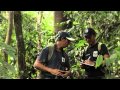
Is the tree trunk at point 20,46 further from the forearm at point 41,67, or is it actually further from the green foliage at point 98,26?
the forearm at point 41,67

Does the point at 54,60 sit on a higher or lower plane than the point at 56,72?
higher

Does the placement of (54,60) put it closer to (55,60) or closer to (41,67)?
(55,60)

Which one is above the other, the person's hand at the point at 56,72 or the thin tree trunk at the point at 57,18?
the thin tree trunk at the point at 57,18

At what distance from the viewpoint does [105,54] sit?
3.88m

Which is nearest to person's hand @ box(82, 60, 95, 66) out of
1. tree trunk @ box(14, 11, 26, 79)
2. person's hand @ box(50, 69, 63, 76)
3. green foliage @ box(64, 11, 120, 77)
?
green foliage @ box(64, 11, 120, 77)

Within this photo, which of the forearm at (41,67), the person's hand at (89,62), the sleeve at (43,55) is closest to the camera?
the forearm at (41,67)

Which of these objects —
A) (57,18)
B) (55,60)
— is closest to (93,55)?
(55,60)

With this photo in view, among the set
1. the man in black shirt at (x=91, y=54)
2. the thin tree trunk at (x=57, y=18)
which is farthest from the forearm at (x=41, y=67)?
the thin tree trunk at (x=57, y=18)

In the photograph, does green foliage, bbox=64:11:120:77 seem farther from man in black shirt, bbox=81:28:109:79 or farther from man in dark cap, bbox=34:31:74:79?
man in dark cap, bbox=34:31:74:79

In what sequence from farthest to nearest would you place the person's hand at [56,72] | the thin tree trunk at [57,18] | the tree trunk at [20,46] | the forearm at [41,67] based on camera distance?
the thin tree trunk at [57,18] → the tree trunk at [20,46] → the forearm at [41,67] → the person's hand at [56,72]

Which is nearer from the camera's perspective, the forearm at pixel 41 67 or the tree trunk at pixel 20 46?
the forearm at pixel 41 67
